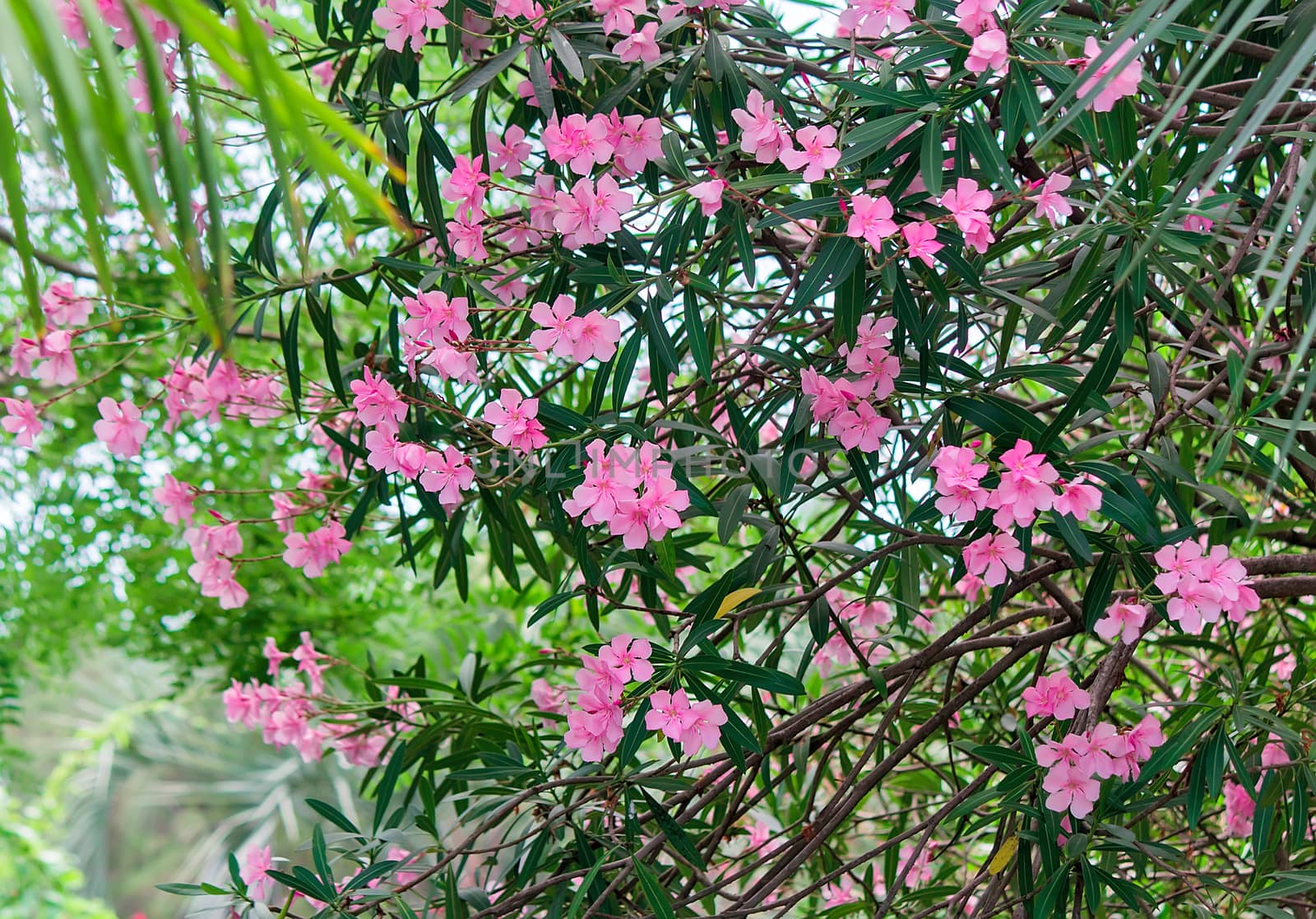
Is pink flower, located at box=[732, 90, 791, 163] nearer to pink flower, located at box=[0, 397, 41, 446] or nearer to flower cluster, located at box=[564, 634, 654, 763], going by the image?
flower cluster, located at box=[564, 634, 654, 763]

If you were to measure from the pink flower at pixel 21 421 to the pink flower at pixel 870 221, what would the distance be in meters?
1.06

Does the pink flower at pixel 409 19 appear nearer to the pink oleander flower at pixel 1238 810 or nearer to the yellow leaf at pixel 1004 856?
the yellow leaf at pixel 1004 856

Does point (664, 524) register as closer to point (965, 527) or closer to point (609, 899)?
point (965, 527)

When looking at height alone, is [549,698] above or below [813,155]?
below

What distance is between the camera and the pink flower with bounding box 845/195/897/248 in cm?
97

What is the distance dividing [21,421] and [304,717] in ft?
1.77

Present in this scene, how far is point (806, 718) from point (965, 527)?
0.32 metres

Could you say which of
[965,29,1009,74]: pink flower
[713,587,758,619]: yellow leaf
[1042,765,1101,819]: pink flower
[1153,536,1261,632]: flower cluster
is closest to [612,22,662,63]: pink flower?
[965,29,1009,74]: pink flower

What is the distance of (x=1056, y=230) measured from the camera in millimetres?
1058

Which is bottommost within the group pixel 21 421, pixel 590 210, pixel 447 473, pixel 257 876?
pixel 257 876

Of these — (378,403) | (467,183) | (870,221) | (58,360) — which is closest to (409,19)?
(467,183)

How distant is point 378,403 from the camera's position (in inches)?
45.8

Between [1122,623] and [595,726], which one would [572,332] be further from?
[1122,623]

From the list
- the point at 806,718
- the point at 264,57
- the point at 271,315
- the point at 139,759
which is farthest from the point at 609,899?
the point at 139,759
